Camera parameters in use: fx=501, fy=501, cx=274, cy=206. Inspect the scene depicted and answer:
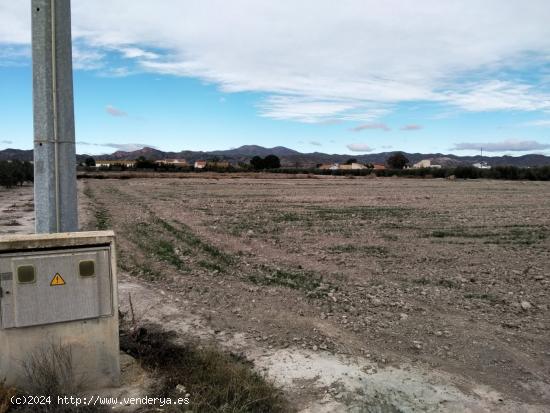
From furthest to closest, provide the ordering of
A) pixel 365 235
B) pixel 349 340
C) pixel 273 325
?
pixel 365 235, pixel 273 325, pixel 349 340

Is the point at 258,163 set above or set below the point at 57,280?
above

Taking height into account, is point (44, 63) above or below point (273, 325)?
above

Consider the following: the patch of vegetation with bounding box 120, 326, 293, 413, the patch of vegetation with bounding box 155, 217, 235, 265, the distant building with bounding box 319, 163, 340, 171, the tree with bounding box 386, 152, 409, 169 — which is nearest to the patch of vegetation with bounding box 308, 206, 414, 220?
the patch of vegetation with bounding box 155, 217, 235, 265

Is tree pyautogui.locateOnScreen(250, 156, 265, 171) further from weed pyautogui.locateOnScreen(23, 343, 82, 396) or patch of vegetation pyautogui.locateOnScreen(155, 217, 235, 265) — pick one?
weed pyautogui.locateOnScreen(23, 343, 82, 396)

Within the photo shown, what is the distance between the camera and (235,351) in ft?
17.6

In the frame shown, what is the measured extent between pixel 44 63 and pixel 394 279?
21.2 feet

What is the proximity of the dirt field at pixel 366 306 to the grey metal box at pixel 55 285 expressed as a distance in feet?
5.95

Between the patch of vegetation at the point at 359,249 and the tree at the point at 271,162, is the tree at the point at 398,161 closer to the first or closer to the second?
the tree at the point at 271,162

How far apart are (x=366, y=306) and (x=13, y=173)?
148ft

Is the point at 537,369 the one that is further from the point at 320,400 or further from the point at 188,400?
the point at 188,400

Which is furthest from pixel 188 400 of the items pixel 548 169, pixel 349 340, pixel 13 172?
pixel 548 169

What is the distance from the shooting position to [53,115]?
174 inches

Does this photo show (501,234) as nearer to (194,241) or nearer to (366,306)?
(194,241)

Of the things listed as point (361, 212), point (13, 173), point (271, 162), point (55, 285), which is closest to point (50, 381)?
point (55, 285)
